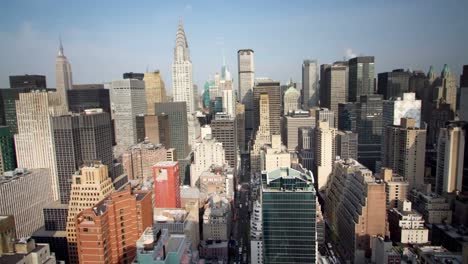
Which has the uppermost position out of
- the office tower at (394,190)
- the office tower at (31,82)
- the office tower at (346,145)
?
the office tower at (31,82)

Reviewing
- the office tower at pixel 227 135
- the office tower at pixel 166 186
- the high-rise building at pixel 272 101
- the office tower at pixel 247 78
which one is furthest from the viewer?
the office tower at pixel 247 78

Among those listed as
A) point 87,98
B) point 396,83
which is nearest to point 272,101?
point 396,83

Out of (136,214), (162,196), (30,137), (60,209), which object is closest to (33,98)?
(30,137)

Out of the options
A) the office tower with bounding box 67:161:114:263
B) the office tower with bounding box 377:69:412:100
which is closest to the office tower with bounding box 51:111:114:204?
the office tower with bounding box 67:161:114:263

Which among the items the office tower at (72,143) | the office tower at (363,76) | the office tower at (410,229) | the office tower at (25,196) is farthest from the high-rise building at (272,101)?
the office tower at (25,196)

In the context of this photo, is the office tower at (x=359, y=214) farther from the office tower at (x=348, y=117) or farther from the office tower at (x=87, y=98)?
the office tower at (x=87, y=98)

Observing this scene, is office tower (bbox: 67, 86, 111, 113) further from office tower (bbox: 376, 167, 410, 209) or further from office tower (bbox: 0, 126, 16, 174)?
office tower (bbox: 376, 167, 410, 209)
